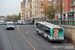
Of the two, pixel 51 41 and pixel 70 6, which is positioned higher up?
pixel 70 6

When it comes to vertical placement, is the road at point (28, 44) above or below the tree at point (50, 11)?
below

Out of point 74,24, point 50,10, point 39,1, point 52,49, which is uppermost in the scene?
point 39,1

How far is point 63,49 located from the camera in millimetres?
21609

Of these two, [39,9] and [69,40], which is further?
[39,9]

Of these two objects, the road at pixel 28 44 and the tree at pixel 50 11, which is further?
the tree at pixel 50 11

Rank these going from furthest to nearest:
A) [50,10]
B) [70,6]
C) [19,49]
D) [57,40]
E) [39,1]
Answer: [39,1] < [50,10] < [70,6] < [57,40] < [19,49]

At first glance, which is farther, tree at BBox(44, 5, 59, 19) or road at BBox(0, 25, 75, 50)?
tree at BBox(44, 5, 59, 19)

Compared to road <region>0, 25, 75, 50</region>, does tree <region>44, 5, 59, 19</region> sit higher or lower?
higher

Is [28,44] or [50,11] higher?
[50,11]

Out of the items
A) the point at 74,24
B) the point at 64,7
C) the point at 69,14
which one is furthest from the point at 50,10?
the point at 74,24

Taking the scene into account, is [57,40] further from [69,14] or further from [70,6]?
[70,6]

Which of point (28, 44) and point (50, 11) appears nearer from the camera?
point (28, 44)

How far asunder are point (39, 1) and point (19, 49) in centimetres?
6389

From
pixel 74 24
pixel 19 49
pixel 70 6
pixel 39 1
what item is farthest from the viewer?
pixel 39 1
